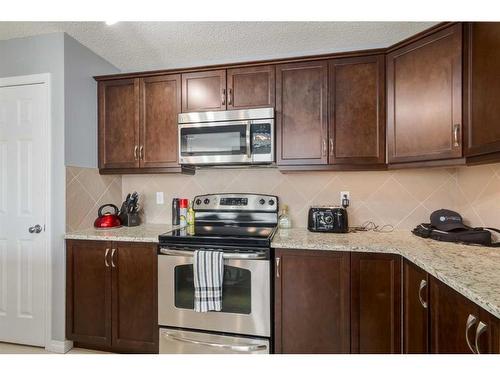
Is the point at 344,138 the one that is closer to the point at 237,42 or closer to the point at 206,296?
the point at 237,42

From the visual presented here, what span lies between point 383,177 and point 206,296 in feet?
5.52

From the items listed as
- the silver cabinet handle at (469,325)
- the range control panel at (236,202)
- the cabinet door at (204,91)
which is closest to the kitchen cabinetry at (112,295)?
the range control panel at (236,202)

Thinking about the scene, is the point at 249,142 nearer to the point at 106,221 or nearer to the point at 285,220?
the point at 285,220

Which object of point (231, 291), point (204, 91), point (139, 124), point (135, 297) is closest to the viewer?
point (231, 291)

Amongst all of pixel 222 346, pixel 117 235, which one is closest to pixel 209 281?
pixel 222 346

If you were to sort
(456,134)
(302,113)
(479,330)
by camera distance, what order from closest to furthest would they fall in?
(479,330) < (456,134) < (302,113)

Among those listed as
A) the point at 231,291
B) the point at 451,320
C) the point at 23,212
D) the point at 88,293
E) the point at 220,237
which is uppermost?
the point at 23,212

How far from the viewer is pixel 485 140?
1327 mm

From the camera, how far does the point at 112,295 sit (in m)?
1.98

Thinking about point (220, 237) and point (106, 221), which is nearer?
point (220, 237)

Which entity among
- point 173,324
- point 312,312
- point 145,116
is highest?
point 145,116

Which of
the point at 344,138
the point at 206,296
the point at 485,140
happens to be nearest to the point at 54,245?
the point at 206,296

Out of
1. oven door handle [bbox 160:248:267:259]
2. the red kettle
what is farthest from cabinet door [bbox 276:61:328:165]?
the red kettle

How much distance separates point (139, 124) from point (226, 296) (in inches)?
62.4
